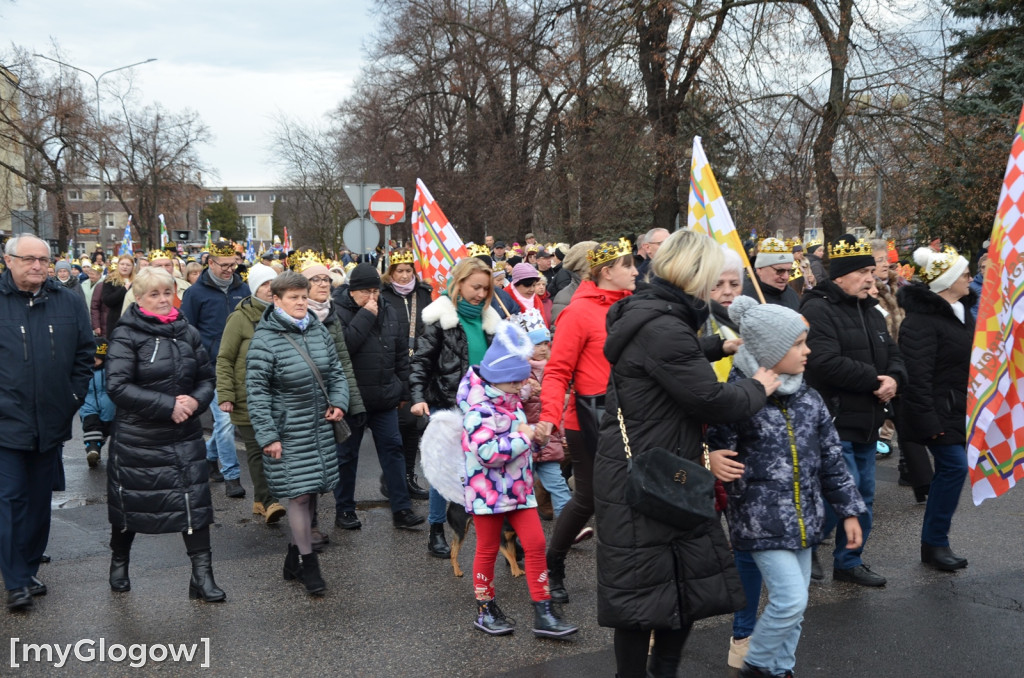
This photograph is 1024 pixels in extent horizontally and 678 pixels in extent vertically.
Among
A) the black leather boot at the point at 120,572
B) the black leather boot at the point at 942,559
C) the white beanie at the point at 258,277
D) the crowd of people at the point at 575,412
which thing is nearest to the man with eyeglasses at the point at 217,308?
the crowd of people at the point at 575,412

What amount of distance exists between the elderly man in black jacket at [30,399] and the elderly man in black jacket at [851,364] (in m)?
4.36

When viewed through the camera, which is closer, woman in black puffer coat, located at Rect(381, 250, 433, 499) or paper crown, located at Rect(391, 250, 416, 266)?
woman in black puffer coat, located at Rect(381, 250, 433, 499)

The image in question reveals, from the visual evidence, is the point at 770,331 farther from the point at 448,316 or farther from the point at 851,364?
the point at 448,316

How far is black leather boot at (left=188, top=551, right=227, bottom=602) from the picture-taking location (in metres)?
5.70

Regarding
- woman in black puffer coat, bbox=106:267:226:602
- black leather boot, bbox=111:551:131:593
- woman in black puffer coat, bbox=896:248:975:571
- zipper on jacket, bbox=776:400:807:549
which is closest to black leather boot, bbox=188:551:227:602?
woman in black puffer coat, bbox=106:267:226:602

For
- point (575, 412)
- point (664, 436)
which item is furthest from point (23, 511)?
point (664, 436)

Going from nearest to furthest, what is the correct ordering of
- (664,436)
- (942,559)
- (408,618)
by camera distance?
(664,436)
(408,618)
(942,559)

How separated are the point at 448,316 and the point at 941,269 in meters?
3.03

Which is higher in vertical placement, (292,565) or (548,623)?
(548,623)

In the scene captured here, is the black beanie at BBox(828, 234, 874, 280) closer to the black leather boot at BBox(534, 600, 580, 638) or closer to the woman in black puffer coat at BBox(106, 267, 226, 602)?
the black leather boot at BBox(534, 600, 580, 638)

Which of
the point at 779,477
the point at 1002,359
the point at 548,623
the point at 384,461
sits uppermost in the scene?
the point at 1002,359

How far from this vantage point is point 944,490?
19.7 ft

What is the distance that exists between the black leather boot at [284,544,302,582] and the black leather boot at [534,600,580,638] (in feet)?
5.67

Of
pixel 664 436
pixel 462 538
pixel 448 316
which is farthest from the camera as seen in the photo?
pixel 448 316
